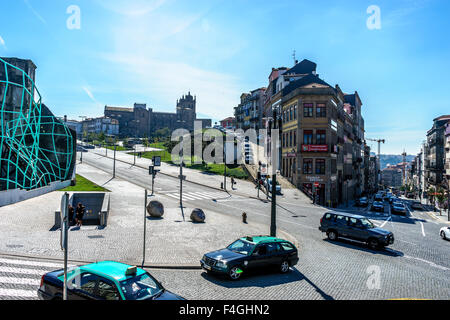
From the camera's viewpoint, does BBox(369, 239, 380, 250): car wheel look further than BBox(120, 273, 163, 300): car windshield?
Yes

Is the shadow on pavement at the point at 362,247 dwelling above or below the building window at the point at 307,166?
below

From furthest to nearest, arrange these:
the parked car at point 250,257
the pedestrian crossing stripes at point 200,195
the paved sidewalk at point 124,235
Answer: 1. the pedestrian crossing stripes at point 200,195
2. the paved sidewalk at point 124,235
3. the parked car at point 250,257

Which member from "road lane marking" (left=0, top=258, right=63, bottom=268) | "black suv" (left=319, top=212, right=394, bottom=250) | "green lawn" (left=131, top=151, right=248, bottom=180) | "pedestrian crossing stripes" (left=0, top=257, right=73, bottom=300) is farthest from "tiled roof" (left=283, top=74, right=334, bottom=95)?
"pedestrian crossing stripes" (left=0, top=257, right=73, bottom=300)

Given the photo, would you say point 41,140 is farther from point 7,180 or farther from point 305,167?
point 305,167

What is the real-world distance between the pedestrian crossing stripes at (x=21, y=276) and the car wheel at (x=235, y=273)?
20.5 feet

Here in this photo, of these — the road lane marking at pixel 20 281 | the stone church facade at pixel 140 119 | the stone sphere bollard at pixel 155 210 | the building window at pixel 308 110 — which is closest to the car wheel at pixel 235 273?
the road lane marking at pixel 20 281

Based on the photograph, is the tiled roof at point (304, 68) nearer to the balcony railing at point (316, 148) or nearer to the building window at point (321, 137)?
the building window at point (321, 137)

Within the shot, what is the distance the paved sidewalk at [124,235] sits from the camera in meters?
14.5

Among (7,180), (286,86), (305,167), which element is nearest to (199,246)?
(7,180)

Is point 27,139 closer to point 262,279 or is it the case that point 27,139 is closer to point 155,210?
point 155,210

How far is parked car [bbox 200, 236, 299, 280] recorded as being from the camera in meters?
12.2

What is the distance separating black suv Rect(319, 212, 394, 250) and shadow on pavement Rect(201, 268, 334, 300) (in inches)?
289

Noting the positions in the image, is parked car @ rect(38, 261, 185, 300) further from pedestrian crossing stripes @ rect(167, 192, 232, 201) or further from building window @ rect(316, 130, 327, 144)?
building window @ rect(316, 130, 327, 144)

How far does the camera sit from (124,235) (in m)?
18.3
